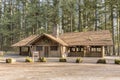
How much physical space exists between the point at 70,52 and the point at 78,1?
21.0 meters

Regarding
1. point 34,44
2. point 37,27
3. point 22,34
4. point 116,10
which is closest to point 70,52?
point 34,44

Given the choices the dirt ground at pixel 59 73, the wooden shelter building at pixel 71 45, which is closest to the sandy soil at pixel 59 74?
the dirt ground at pixel 59 73

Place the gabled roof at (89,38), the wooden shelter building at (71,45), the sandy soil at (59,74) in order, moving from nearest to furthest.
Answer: the sandy soil at (59,74) < the wooden shelter building at (71,45) < the gabled roof at (89,38)

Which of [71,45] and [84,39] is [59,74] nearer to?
[71,45]

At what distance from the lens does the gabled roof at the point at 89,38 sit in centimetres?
4397

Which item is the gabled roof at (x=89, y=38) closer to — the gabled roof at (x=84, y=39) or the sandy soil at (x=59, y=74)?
the gabled roof at (x=84, y=39)

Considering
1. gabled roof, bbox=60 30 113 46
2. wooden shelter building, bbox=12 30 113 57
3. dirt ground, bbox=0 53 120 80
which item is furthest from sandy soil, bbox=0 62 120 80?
gabled roof, bbox=60 30 113 46

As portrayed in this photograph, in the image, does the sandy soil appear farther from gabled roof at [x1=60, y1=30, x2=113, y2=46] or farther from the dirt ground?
gabled roof at [x1=60, y1=30, x2=113, y2=46]

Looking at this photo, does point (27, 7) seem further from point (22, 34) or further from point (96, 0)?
point (96, 0)

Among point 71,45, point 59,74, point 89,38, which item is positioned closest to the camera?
point 59,74

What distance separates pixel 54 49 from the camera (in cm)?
4444

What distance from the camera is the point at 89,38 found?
45.7 metres

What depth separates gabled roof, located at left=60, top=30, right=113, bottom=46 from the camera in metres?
44.0

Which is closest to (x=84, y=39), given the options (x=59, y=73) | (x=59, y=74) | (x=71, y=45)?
(x=71, y=45)
